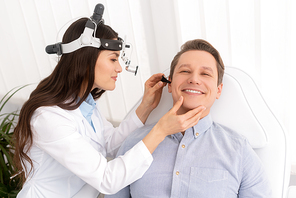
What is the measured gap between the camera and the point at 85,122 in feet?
4.18

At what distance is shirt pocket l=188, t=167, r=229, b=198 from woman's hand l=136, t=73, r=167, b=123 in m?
0.43

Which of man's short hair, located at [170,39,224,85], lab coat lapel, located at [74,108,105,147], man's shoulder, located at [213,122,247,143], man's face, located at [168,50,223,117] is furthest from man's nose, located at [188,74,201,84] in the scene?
lab coat lapel, located at [74,108,105,147]

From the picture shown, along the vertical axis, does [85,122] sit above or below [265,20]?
below

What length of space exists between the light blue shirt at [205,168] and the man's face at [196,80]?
100mm

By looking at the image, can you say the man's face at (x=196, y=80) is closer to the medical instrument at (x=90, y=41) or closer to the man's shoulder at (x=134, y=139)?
the man's shoulder at (x=134, y=139)

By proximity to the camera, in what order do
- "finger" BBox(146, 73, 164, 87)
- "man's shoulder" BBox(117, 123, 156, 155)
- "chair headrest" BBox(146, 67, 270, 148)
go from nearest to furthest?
1. "chair headrest" BBox(146, 67, 270, 148)
2. "man's shoulder" BBox(117, 123, 156, 155)
3. "finger" BBox(146, 73, 164, 87)

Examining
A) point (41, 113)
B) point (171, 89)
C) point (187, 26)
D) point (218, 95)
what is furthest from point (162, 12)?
point (41, 113)

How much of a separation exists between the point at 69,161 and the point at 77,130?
17cm

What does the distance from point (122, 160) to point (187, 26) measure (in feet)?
2.93

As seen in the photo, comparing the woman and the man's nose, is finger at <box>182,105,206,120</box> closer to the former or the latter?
the woman

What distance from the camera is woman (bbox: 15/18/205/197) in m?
1.05

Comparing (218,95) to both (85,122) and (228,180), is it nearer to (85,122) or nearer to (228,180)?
(228,180)

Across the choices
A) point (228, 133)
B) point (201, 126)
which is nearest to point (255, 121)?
point (228, 133)

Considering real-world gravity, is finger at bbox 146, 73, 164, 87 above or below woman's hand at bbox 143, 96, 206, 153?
above
